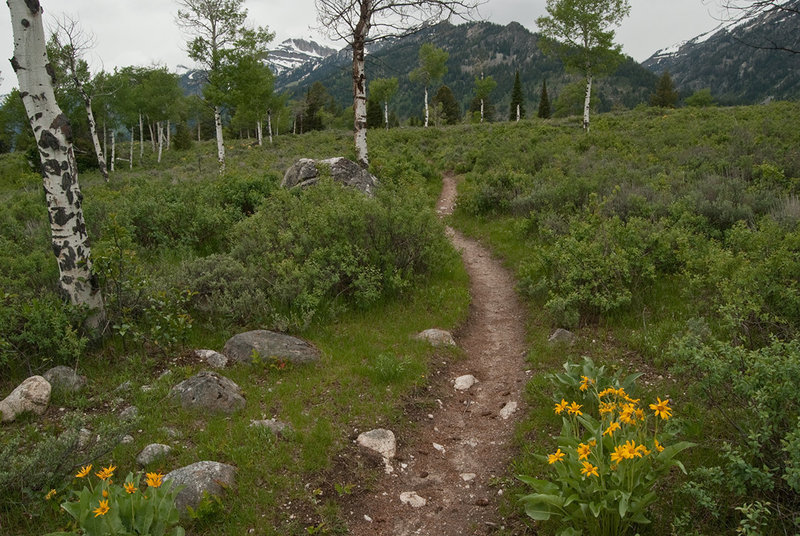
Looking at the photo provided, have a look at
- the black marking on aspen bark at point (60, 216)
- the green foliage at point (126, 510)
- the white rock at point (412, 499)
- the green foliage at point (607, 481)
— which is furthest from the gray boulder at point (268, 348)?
the green foliage at point (607, 481)

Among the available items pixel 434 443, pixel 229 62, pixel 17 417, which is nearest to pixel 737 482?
pixel 434 443

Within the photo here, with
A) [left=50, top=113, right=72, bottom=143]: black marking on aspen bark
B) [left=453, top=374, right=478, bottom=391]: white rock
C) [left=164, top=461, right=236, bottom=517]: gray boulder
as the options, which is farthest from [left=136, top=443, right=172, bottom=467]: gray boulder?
[left=50, top=113, right=72, bottom=143]: black marking on aspen bark

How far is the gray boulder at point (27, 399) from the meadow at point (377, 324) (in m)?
0.12

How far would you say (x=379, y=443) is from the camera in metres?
4.68

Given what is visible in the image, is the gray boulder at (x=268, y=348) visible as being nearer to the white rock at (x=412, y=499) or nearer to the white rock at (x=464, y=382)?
the white rock at (x=464, y=382)

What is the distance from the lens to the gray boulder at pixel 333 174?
13336 millimetres

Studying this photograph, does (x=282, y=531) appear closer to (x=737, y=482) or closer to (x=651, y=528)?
(x=651, y=528)

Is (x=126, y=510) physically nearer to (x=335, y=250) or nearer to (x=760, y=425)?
(x=760, y=425)

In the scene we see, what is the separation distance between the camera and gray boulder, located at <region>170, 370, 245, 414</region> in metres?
4.84

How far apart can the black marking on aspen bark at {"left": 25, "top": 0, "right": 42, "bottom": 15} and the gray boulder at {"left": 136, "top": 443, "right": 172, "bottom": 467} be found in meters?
4.81

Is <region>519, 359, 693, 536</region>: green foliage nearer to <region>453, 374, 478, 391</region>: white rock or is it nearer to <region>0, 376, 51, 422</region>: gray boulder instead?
<region>453, 374, 478, 391</region>: white rock

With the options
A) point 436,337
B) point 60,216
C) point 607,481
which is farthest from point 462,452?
point 60,216

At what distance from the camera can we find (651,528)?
3.22m

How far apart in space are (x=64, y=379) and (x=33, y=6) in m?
4.09
